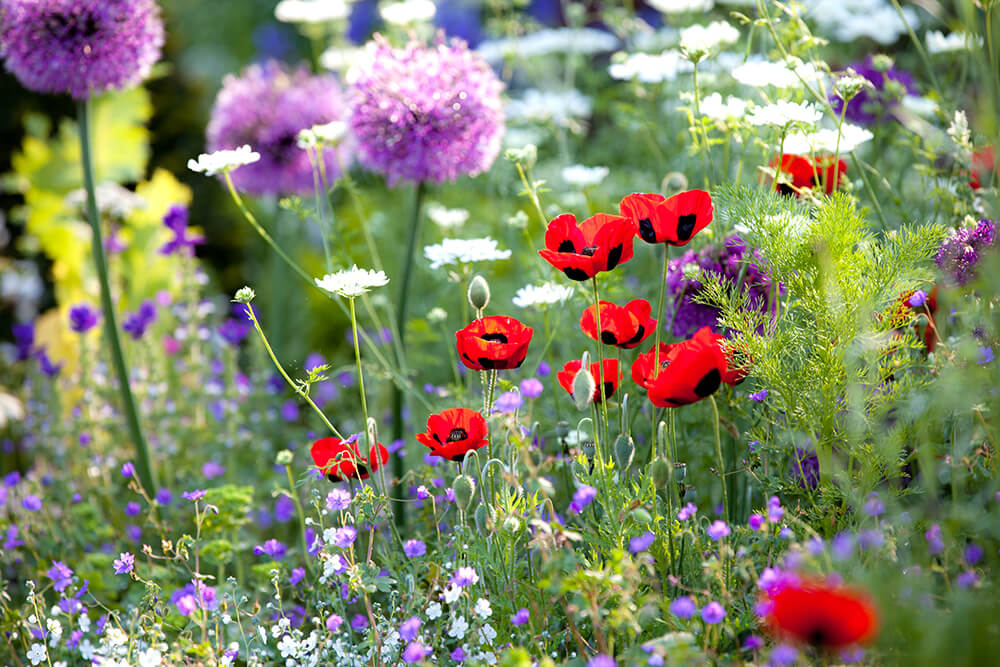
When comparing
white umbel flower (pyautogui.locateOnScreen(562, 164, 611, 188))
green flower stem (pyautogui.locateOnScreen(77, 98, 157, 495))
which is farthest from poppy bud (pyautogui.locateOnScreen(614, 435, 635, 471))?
green flower stem (pyautogui.locateOnScreen(77, 98, 157, 495))

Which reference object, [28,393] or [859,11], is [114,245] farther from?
[859,11]

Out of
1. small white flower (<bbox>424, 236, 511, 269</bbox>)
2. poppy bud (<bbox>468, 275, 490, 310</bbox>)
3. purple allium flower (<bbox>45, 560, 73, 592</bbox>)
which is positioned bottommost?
purple allium flower (<bbox>45, 560, 73, 592</bbox>)

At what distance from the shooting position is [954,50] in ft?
8.02

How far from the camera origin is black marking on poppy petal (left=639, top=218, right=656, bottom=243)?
1.61 meters

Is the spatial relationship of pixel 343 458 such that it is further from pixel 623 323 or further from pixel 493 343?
pixel 623 323

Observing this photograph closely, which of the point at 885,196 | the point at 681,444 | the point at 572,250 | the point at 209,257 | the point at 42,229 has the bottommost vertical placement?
the point at 209,257

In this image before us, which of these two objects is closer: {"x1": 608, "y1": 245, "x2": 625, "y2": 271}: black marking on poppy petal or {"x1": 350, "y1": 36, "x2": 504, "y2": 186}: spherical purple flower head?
{"x1": 608, "y1": 245, "x2": 625, "y2": 271}: black marking on poppy petal

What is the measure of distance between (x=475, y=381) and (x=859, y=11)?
187cm

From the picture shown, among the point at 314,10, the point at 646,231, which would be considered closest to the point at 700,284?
the point at 646,231

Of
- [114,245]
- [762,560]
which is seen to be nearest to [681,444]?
[762,560]

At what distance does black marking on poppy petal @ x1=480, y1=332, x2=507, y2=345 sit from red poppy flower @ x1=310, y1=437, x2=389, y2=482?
11.7 inches

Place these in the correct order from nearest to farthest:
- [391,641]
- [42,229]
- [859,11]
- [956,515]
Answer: [956,515]
[391,641]
[859,11]
[42,229]

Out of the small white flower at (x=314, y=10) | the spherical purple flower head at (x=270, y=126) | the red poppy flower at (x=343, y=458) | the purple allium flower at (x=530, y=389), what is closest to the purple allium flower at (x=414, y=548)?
the red poppy flower at (x=343, y=458)

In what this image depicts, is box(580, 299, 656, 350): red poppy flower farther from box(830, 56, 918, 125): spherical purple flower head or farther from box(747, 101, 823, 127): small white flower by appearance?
box(830, 56, 918, 125): spherical purple flower head
